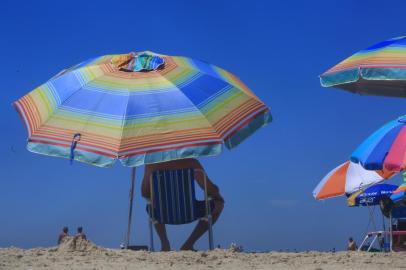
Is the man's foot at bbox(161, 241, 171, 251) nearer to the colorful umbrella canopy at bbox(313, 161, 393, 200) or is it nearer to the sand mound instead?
the sand mound

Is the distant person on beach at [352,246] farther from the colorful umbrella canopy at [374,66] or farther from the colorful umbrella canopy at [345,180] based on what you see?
the colorful umbrella canopy at [374,66]

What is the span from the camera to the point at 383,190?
1413 cm

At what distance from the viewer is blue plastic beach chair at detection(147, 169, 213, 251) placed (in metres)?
8.00

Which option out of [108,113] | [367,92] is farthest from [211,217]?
[367,92]

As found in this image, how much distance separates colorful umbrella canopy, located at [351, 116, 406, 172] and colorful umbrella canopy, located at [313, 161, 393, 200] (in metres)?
4.97

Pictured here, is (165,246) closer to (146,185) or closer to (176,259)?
(146,185)

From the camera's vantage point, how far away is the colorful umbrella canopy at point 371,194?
1410 centimetres

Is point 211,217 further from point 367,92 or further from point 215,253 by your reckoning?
point 367,92

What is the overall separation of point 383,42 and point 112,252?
12.9 ft

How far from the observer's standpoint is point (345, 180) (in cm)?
1341

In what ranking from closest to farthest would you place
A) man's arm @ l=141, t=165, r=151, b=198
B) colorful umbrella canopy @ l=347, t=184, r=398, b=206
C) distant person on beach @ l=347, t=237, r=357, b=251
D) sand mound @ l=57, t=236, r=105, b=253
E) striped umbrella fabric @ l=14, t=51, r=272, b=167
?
1. sand mound @ l=57, t=236, r=105, b=253
2. striped umbrella fabric @ l=14, t=51, r=272, b=167
3. man's arm @ l=141, t=165, r=151, b=198
4. colorful umbrella canopy @ l=347, t=184, r=398, b=206
5. distant person on beach @ l=347, t=237, r=357, b=251

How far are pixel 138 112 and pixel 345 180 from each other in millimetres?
6929

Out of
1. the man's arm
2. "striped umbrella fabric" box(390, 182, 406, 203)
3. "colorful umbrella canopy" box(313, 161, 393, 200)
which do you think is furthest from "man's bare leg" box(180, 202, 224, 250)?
"colorful umbrella canopy" box(313, 161, 393, 200)


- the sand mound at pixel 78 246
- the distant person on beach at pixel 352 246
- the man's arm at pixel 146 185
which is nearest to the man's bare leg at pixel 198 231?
the man's arm at pixel 146 185
